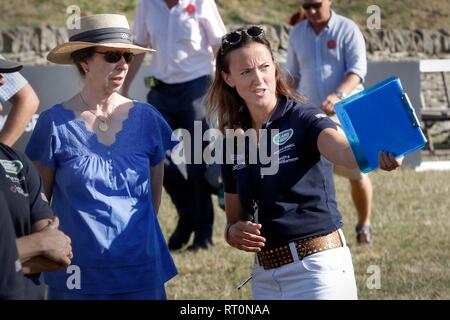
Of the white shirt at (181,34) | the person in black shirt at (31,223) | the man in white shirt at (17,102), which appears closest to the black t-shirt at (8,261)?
the person in black shirt at (31,223)

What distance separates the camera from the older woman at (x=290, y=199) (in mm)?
3801

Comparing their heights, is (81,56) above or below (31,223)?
above

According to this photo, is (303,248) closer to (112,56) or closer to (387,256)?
(112,56)

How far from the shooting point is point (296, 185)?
3830mm

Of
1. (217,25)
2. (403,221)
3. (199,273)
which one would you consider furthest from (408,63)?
(199,273)

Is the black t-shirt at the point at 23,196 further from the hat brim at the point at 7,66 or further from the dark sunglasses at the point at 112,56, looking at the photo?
the dark sunglasses at the point at 112,56

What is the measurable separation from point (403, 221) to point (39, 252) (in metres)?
5.59

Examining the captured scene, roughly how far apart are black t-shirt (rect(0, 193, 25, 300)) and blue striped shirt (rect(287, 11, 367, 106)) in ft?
15.8

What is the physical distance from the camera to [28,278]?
3.32 m

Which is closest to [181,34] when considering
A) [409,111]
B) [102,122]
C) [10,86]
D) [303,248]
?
[10,86]

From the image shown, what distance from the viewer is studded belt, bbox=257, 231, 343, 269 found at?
3818mm

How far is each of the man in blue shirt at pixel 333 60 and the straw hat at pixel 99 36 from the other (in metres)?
3.38

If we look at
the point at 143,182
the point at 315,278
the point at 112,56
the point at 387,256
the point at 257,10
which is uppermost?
the point at 112,56

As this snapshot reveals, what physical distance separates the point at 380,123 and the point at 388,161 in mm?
144
